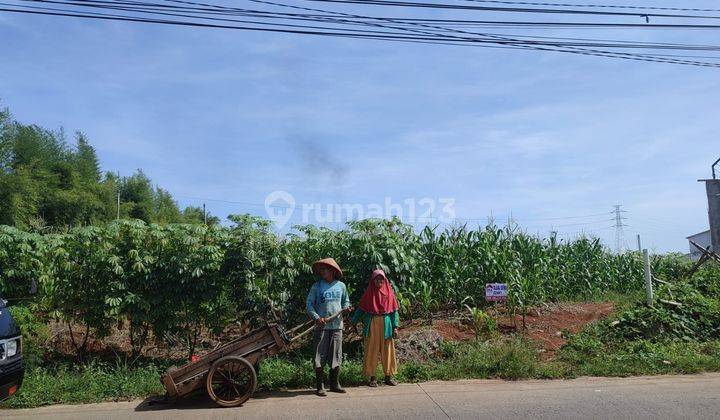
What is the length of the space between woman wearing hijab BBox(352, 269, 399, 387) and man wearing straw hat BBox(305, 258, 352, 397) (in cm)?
46

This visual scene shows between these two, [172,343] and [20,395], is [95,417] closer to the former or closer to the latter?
[20,395]

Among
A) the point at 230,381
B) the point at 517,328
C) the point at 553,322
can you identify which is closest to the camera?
the point at 230,381

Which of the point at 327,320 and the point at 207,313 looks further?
the point at 207,313

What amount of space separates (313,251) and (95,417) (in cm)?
431

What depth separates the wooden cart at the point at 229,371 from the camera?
25.0 ft

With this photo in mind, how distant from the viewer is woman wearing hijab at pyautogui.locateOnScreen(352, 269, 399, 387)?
8.69 m

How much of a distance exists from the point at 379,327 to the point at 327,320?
3.05 feet

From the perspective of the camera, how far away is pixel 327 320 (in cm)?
829

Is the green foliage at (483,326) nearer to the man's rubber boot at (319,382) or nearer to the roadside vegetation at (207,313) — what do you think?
the roadside vegetation at (207,313)

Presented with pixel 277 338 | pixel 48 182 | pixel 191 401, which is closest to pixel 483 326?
pixel 277 338

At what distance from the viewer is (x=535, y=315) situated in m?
13.2

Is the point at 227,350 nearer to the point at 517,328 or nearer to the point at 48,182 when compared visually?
the point at 517,328

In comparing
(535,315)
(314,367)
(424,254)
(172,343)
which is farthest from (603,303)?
(172,343)

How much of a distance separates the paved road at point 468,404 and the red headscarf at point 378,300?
1116 mm
